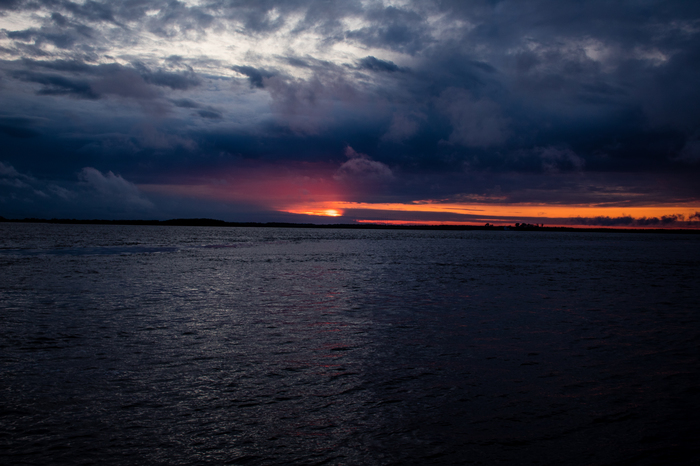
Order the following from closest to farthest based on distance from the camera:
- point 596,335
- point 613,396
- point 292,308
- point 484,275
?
point 613,396
point 596,335
point 292,308
point 484,275

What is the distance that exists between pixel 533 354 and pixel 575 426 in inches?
203

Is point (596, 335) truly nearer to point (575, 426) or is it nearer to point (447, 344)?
point (447, 344)

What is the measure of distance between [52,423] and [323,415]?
16.7 ft

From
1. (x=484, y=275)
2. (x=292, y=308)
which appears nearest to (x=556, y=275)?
(x=484, y=275)

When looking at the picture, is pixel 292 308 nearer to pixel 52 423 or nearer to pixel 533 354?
pixel 533 354

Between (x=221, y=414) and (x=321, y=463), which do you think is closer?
(x=321, y=463)

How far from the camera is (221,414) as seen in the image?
868 cm

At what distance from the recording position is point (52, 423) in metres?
8.10

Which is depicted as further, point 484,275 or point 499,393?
point 484,275

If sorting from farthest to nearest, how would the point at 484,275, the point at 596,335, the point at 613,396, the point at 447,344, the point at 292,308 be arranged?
the point at 484,275, the point at 292,308, the point at 596,335, the point at 447,344, the point at 613,396

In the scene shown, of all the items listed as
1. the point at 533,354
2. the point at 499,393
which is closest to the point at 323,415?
the point at 499,393

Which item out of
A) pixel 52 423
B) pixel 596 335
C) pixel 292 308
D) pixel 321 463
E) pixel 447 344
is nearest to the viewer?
pixel 321 463

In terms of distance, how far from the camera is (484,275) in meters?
38.0

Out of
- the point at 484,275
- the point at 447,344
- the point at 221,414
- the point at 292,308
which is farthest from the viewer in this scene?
the point at 484,275
